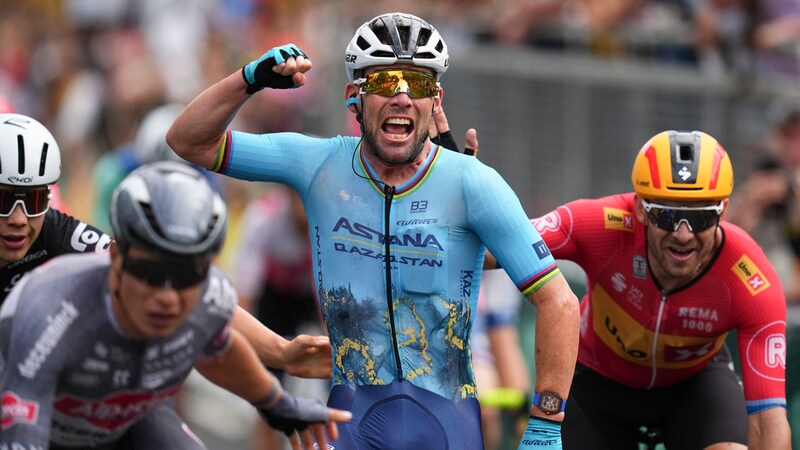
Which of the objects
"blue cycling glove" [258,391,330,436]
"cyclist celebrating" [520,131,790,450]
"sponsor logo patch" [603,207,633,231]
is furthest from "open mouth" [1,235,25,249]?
"sponsor logo patch" [603,207,633,231]

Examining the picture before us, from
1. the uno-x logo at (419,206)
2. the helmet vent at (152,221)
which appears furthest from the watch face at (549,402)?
the helmet vent at (152,221)

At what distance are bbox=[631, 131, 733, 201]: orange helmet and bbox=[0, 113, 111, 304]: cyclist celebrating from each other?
2608 millimetres

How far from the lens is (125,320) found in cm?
588

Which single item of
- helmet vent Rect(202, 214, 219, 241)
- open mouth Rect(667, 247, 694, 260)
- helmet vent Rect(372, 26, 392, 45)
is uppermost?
helmet vent Rect(372, 26, 392, 45)

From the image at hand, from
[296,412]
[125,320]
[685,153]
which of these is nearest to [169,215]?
[125,320]

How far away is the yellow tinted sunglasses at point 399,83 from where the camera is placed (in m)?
7.12

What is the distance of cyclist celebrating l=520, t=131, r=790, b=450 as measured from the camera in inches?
300

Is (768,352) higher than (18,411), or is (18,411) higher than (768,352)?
(18,411)

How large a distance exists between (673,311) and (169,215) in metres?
3.15

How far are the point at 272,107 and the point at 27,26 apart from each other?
8838 mm

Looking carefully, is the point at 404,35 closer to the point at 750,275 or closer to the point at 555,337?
the point at 555,337

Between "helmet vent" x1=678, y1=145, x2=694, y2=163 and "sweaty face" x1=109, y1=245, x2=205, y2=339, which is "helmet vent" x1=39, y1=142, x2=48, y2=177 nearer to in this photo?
"sweaty face" x1=109, y1=245, x2=205, y2=339

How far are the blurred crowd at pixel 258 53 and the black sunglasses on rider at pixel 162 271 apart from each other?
16.3ft

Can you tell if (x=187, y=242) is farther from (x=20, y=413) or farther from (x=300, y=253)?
(x=300, y=253)
